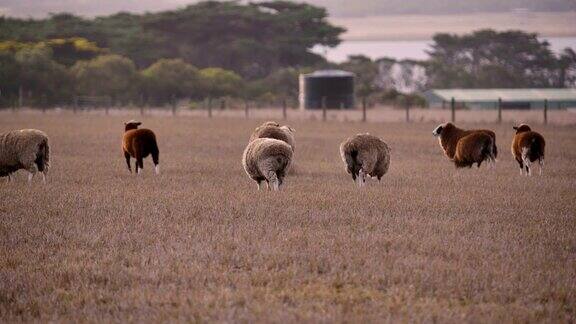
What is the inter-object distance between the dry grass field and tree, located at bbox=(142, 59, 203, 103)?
56.5 metres

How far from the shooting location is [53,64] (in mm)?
71625

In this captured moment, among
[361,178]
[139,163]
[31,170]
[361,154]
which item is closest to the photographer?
[361,154]

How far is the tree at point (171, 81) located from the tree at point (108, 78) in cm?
123

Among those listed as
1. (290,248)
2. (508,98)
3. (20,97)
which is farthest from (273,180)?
(508,98)

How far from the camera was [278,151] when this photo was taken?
14938 millimetres

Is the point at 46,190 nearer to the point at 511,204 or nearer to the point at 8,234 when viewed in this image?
the point at 8,234

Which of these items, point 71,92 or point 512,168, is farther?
point 71,92

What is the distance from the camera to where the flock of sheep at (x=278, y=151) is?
1513 centimetres

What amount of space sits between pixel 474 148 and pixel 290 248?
948cm

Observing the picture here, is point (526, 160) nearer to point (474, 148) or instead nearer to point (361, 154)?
point (474, 148)

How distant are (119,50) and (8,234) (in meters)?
76.9

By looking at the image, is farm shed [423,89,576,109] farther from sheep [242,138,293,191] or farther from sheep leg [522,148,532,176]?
sheep [242,138,293,191]

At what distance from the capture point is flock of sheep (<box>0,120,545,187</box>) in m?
15.1

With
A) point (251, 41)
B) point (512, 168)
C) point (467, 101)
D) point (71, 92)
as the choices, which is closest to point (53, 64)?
point (71, 92)
